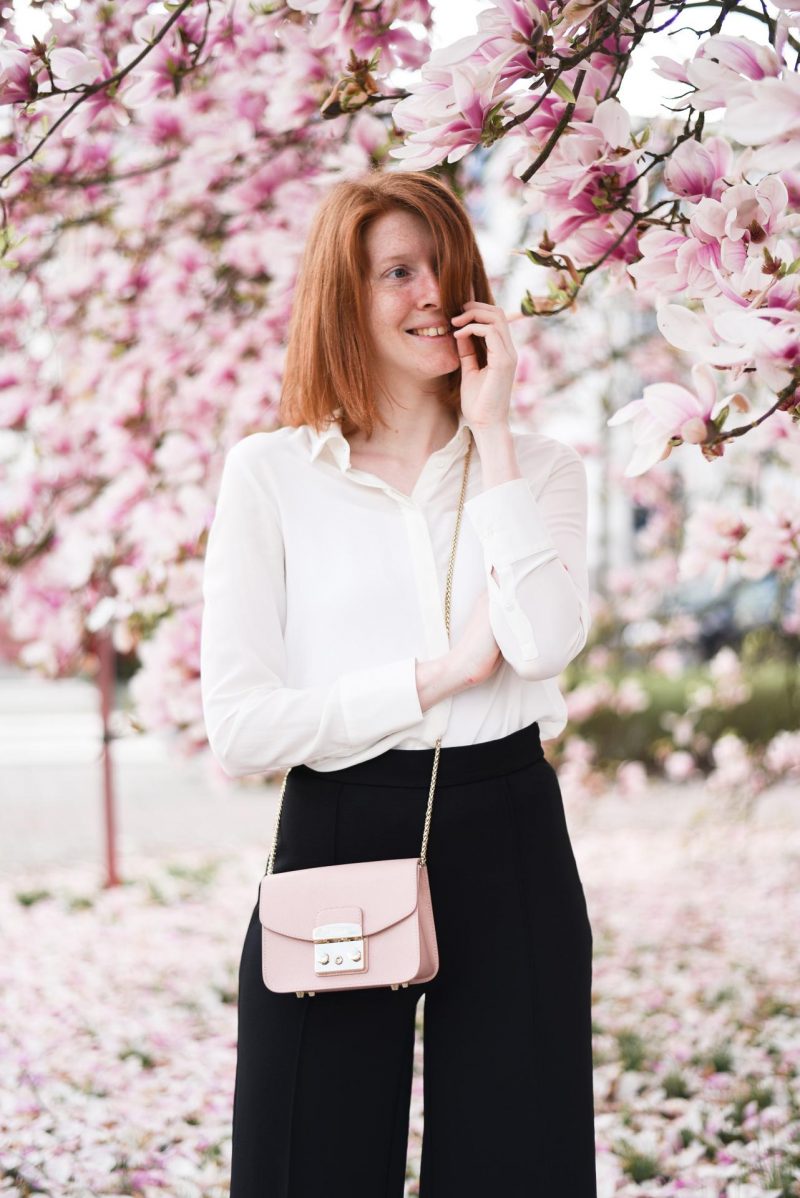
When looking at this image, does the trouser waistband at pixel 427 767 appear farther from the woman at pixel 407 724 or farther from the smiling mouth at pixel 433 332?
the smiling mouth at pixel 433 332

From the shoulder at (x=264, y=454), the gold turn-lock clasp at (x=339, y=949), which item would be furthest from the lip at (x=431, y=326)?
the gold turn-lock clasp at (x=339, y=949)

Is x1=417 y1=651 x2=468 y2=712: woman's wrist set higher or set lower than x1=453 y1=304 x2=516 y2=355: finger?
lower

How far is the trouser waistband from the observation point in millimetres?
1547

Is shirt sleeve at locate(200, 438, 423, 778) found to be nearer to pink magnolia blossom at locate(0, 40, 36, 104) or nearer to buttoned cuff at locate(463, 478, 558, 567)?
buttoned cuff at locate(463, 478, 558, 567)

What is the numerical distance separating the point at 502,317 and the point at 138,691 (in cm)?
189

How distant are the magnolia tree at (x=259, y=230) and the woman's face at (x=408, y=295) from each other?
0.13 m

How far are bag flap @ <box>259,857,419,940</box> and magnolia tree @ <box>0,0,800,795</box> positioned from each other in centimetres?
55

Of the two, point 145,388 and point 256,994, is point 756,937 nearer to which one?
point 145,388

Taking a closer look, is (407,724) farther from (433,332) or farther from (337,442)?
(433,332)

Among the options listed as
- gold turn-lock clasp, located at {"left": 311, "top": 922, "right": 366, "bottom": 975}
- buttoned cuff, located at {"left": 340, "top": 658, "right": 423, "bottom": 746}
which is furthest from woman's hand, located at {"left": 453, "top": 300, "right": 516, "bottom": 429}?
gold turn-lock clasp, located at {"left": 311, "top": 922, "right": 366, "bottom": 975}

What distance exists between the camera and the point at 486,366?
1.65 meters

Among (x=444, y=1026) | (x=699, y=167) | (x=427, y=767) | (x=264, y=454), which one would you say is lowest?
(x=444, y=1026)

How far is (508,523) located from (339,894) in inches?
19.3

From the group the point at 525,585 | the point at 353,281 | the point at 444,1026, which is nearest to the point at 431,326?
the point at 353,281
